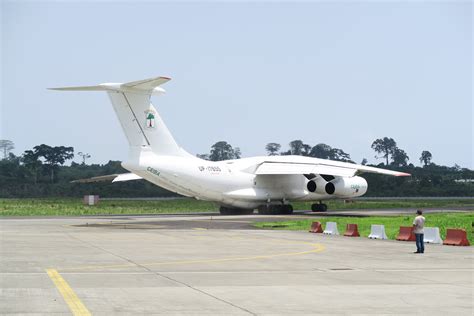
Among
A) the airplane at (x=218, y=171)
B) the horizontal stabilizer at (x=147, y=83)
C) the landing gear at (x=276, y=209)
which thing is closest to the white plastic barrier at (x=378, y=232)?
the horizontal stabilizer at (x=147, y=83)

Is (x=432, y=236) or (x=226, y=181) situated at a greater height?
(x=226, y=181)

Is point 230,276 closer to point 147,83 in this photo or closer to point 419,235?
point 419,235

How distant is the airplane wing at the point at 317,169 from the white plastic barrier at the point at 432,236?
2269cm

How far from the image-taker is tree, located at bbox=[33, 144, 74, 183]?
445 feet

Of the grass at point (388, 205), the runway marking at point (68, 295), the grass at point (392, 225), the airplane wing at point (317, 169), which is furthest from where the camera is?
the grass at point (388, 205)

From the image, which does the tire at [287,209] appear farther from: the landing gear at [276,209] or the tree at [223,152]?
the tree at [223,152]

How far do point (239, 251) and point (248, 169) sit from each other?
30699 mm

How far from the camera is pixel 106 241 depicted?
27375 mm

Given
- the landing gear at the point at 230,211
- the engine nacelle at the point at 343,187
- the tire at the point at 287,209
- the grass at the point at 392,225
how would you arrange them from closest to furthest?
the grass at the point at 392,225 < the engine nacelle at the point at 343,187 < the tire at the point at 287,209 < the landing gear at the point at 230,211

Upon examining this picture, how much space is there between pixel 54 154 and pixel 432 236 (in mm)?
121113

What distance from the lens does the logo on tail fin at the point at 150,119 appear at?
4719 cm

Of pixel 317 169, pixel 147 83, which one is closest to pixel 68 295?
pixel 147 83

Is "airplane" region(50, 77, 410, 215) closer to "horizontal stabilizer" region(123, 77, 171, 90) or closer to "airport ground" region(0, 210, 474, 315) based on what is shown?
"horizontal stabilizer" region(123, 77, 171, 90)

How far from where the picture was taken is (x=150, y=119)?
47.3 meters
